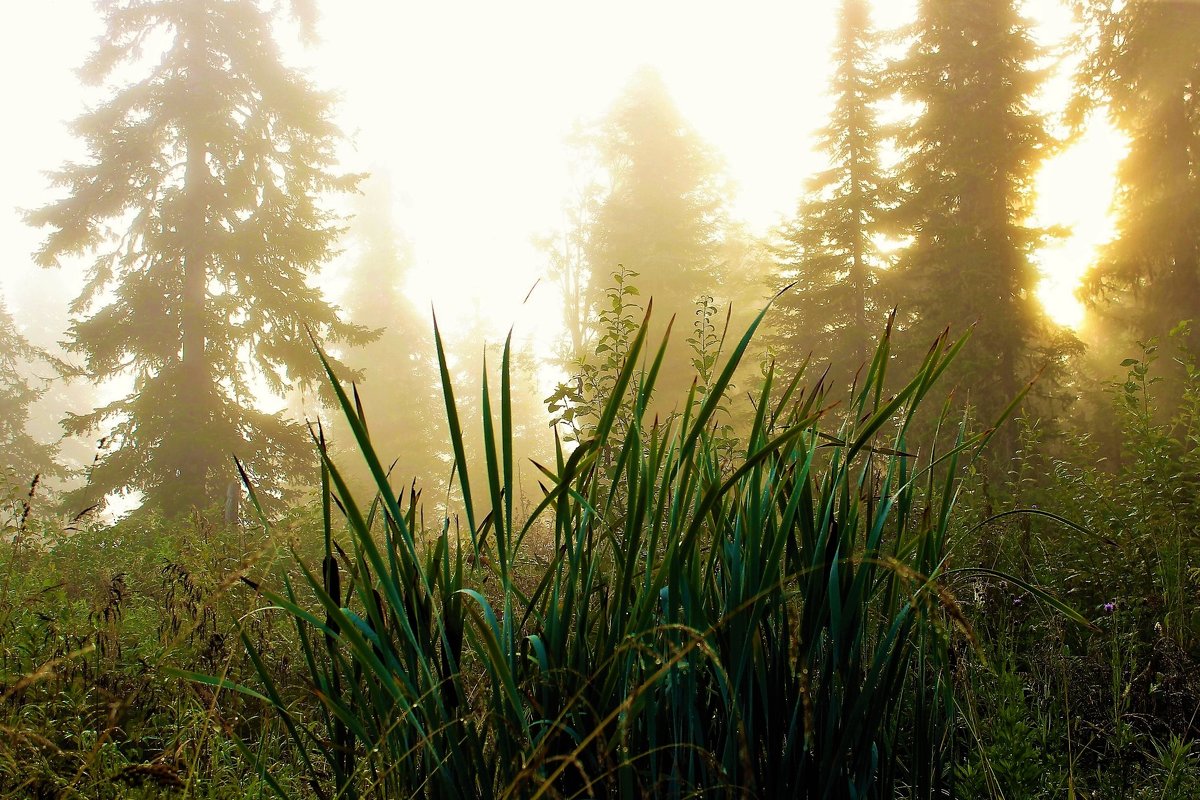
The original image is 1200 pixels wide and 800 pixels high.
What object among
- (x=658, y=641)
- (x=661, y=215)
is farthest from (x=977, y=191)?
(x=658, y=641)

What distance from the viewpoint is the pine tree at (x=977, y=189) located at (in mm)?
10883

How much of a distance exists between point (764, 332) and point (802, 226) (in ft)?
8.47

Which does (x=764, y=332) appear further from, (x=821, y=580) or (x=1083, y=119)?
(x=821, y=580)

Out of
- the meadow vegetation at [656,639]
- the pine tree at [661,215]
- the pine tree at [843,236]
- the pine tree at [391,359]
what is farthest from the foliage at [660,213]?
→ the meadow vegetation at [656,639]

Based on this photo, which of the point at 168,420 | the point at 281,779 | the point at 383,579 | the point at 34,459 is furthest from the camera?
the point at 34,459

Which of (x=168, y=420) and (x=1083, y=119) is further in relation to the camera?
(x=168, y=420)

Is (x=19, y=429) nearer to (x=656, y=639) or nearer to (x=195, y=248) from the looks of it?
(x=195, y=248)

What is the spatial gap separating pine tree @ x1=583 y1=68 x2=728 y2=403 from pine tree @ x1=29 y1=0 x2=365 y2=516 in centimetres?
849

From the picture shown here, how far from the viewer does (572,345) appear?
76.8 feet

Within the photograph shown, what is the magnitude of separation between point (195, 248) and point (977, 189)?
12576mm

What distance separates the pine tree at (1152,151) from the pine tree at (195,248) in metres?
12.3

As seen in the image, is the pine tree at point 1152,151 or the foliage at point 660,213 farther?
the foliage at point 660,213

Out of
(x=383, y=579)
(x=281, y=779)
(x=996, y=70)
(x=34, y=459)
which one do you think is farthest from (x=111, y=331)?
(x=996, y=70)

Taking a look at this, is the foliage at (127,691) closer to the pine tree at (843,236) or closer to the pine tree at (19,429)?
the pine tree at (843,236)
